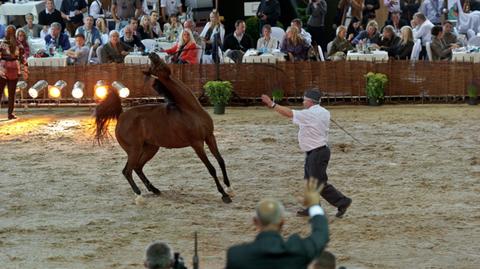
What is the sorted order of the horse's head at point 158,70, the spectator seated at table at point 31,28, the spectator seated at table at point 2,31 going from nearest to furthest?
the horse's head at point 158,70, the spectator seated at table at point 31,28, the spectator seated at table at point 2,31

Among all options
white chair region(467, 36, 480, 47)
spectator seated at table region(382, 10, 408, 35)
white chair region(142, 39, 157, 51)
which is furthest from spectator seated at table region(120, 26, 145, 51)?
white chair region(467, 36, 480, 47)

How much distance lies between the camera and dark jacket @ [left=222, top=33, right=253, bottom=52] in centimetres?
2448

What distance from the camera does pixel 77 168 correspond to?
1611 centimetres

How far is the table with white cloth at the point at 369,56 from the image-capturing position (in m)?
22.6

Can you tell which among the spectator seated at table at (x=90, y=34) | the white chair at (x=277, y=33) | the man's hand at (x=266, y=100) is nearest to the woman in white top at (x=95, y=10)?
the spectator seated at table at (x=90, y=34)

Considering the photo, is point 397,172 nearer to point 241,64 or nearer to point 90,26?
point 241,64

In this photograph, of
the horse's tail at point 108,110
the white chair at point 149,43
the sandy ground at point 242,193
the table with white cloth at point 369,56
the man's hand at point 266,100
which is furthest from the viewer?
the white chair at point 149,43

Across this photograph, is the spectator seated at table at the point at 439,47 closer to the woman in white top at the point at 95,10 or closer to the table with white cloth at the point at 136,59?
the table with white cloth at the point at 136,59

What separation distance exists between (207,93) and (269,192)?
775cm

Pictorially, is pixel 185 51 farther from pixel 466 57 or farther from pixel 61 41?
pixel 466 57

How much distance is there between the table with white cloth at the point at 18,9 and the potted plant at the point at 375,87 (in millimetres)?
9952

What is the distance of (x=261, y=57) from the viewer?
2294 cm

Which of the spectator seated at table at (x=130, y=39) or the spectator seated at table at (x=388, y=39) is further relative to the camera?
the spectator seated at table at (x=130, y=39)

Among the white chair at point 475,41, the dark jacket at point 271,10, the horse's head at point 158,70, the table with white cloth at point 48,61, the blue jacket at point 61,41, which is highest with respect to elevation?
the dark jacket at point 271,10
